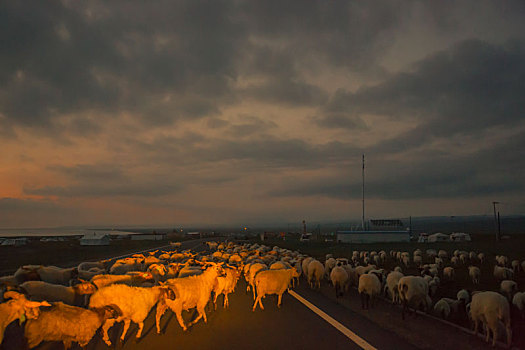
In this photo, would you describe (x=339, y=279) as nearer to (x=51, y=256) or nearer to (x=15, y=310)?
(x=15, y=310)

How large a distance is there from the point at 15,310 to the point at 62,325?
2.65 ft

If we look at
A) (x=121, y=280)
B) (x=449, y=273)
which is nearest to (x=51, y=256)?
(x=121, y=280)

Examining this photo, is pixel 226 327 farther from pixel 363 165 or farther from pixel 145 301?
pixel 363 165

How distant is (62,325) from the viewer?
6.09 m

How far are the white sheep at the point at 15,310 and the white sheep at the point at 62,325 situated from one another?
172 mm

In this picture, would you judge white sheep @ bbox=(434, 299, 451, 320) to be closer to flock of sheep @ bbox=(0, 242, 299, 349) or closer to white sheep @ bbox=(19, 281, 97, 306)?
flock of sheep @ bbox=(0, 242, 299, 349)

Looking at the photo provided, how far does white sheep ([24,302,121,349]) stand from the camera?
19.3 ft

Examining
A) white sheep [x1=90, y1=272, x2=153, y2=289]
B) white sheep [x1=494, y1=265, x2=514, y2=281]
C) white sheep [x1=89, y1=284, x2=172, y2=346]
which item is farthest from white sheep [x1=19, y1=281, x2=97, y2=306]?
white sheep [x1=494, y1=265, x2=514, y2=281]

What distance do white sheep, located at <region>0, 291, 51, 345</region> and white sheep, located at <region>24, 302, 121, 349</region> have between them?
17cm

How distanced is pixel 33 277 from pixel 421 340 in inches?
451

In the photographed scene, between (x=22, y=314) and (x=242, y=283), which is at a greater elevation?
(x=22, y=314)

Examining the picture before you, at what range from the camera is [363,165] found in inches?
2749

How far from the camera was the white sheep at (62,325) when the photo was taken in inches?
232

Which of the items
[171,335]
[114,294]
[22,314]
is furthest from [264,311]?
[22,314]
